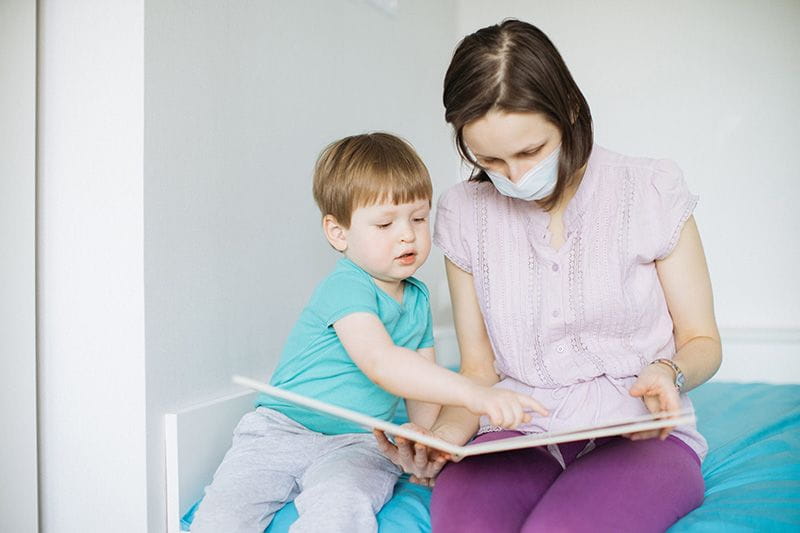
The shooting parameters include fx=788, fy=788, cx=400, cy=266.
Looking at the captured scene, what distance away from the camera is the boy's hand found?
986 mm

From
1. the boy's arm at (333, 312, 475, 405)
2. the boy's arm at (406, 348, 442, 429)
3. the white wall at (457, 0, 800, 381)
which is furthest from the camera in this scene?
the white wall at (457, 0, 800, 381)

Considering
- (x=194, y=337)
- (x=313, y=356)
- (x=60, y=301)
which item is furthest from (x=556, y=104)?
(x=60, y=301)

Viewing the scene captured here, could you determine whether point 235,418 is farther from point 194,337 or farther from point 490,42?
point 490,42

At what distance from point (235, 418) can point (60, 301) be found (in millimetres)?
389

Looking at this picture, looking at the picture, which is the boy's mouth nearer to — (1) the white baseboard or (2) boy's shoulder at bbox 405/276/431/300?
(2) boy's shoulder at bbox 405/276/431/300

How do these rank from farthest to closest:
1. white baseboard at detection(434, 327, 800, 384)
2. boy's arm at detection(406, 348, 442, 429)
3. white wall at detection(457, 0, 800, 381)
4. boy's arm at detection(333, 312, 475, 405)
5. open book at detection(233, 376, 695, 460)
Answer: white wall at detection(457, 0, 800, 381) → white baseboard at detection(434, 327, 800, 384) → boy's arm at detection(406, 348, 442, 429) → boy's arm at detection(333, 312, 475, 405) → open book at detection(233, 376, 695, 460)

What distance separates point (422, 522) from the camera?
3.79 ft

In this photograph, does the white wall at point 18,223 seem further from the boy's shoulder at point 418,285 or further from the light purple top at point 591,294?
the light purple top at point 591,294

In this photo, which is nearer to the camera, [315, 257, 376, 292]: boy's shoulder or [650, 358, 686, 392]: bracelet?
[650, 358, 686, 392]: bracelet

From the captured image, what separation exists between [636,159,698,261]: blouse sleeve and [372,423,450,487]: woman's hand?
445 millimetres

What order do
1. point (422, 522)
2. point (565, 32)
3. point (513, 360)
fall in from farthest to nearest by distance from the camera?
point (565, 32), point (513, 360), point (422, 522)

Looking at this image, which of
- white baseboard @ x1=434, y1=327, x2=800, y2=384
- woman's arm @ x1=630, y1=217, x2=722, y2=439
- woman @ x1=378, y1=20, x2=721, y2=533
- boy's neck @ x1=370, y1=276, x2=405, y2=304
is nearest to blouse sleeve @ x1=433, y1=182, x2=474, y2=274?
woman @ x1=378, y1=20, x2=721, y2=533

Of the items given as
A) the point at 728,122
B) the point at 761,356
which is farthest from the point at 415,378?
the point at 728,122

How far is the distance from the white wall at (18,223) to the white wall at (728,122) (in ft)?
5.82
